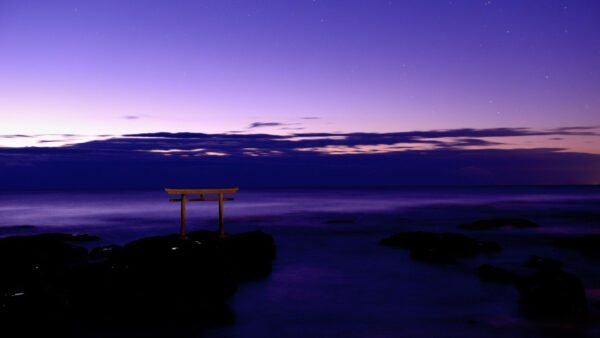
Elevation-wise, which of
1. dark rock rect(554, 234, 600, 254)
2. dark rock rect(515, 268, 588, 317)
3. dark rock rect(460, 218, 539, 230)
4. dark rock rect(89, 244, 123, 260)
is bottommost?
dark rock rect(460, 218, 539, 230)

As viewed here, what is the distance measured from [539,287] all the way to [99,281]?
35.8 ft

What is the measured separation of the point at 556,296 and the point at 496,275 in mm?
4009

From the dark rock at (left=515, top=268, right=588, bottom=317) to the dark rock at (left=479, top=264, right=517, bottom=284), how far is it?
8.03 ft

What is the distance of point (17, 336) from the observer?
29.8 ft

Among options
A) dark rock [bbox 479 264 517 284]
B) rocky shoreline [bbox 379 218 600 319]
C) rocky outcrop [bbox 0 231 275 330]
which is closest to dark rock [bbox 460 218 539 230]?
rocky shoreline [bbox 379 218 600 319]

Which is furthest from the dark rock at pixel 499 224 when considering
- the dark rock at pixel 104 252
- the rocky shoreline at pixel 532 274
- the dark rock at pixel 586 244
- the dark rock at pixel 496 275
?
the dark rock at pixel 104 252

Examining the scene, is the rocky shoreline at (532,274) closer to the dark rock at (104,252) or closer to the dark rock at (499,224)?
the dark rock at (499,224)

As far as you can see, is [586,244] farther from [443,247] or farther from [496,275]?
[496,275]

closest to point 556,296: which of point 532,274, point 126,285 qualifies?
point 532,274

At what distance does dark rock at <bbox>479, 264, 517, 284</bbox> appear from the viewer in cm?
1465

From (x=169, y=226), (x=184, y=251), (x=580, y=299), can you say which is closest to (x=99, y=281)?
(x=184, y=251)

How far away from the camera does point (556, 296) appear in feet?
37.1

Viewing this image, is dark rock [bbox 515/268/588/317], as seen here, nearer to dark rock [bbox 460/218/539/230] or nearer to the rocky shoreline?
the rocky shoreline

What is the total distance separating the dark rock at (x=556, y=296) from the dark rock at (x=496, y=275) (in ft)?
8.03
